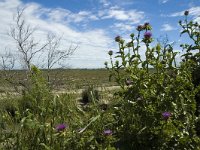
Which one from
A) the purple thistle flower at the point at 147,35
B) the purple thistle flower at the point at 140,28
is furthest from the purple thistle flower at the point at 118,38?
the purple thistle flower at the point at 147,35

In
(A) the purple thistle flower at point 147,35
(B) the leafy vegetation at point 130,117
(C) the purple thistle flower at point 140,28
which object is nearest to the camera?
(B) the leafy vegetation at point 130,117

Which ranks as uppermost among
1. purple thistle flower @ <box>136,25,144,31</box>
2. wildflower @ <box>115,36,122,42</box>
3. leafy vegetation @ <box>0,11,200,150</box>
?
purple thistle flower @ <box>136,25,144,31</box>

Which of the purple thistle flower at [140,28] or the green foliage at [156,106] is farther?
the purple thistle flower at [140,28]

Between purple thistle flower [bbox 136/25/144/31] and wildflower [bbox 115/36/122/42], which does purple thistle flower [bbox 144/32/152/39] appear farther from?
wildflower [bbox 115/36/122/42]

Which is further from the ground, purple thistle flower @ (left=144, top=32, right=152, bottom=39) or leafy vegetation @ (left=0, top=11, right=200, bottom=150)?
purple thistle flower @ (left=144, top=32, right=152, bottom=39)

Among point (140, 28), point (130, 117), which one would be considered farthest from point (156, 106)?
point (140, 28)

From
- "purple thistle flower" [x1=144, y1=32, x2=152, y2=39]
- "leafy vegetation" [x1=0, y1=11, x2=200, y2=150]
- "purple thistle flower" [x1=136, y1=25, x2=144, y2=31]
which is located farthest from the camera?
"purple thistle flower" [x1=136, y1=25, x2=144, y2=31]

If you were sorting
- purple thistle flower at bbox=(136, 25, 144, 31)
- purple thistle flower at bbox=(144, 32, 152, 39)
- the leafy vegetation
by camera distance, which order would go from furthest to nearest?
purple thistle flower at bbox=(136, 25, 144, 31) < purple thistle flower at bbox=(144, 32, 152, 39) < the leafy vegetation

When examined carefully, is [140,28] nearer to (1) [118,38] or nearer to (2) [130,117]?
(1) [118,38]

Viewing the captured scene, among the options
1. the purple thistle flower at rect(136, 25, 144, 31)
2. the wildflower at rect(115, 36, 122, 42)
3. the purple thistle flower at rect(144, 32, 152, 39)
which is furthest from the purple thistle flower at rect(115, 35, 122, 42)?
the purple thistle flower at rect(144, 32, 152, 39)

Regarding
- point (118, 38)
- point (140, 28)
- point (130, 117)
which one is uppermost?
point (140, 28)

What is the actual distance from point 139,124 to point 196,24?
1942 millimetres

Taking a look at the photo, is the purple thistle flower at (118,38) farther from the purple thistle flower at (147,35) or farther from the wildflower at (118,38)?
the purple thistle flower at (147,35)

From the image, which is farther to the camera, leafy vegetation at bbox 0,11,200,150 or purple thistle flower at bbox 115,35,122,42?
purple thistle flower at bbox 115,35,122,42
